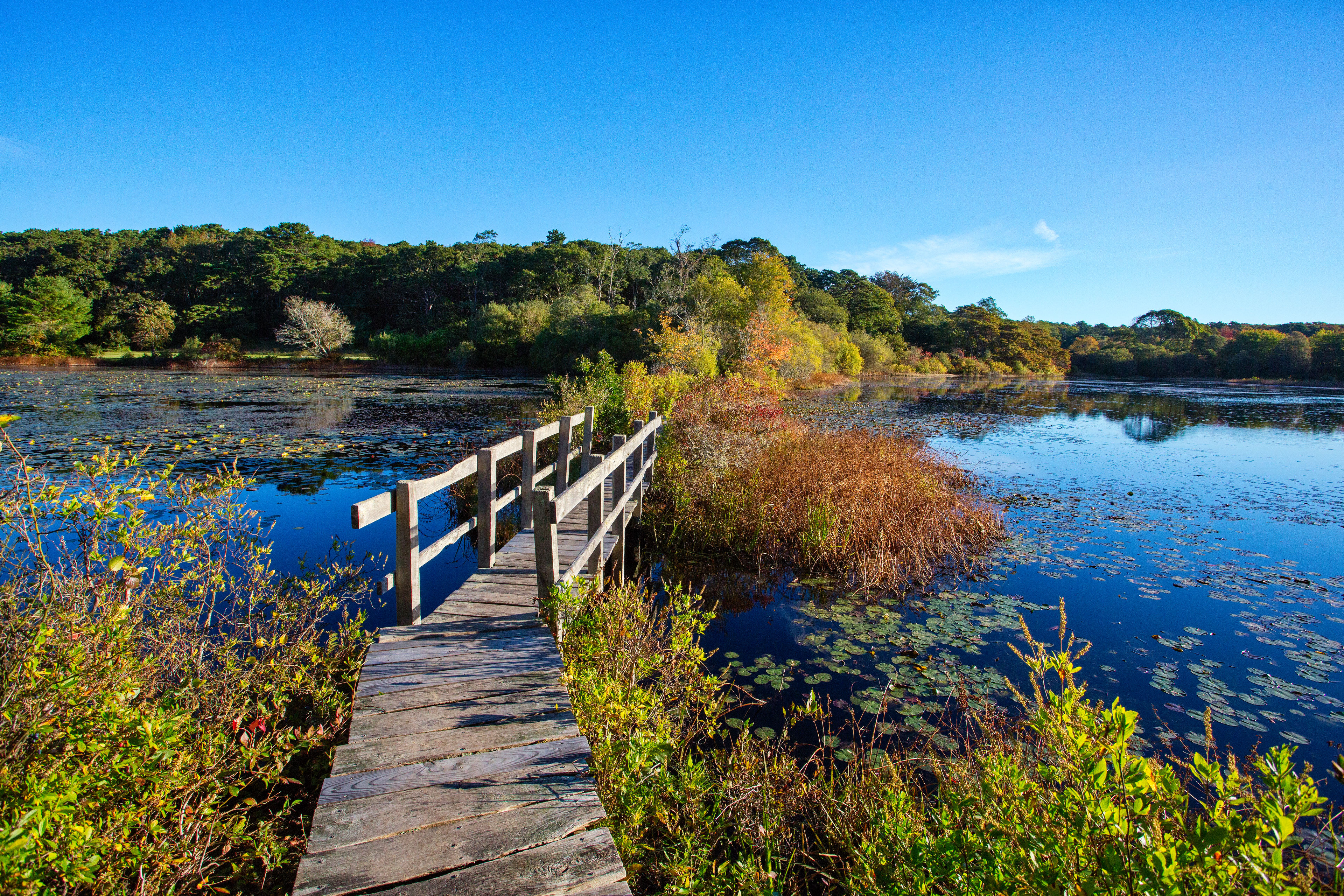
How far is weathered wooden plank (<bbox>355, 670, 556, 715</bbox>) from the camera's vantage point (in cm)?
289

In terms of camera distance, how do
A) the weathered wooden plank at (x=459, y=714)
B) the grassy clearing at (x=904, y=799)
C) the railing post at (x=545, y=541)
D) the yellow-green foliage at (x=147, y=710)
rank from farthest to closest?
the railing post at (x=545, y=541)
the weathered wooden plank at (x=459, y=714)
the yellow-green foliage at (x=147, y=710)
the grassy clearing at (x=904, y=799)

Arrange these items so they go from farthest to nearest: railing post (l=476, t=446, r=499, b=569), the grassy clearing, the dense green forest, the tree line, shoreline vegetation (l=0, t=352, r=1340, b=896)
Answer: the tree line, the dense green forest, railing post (l=476, t=446, r=499, b=569), shoreline vegetation (l=0, t=352, r=1340, b=896), the grassy clearing

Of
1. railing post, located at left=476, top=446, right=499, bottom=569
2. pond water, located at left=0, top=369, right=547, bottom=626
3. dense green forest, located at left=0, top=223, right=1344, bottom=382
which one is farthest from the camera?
dense green forest, located at left=0, top=223, right=1344, bottom=382

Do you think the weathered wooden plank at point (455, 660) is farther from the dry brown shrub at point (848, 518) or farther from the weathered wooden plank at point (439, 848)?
the dry brown shrub at point (848, 518)

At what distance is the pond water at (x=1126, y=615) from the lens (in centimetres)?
459

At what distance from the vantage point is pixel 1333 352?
54.0 metres

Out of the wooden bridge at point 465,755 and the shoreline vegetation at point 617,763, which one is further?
the wooden bridge at point 465,755

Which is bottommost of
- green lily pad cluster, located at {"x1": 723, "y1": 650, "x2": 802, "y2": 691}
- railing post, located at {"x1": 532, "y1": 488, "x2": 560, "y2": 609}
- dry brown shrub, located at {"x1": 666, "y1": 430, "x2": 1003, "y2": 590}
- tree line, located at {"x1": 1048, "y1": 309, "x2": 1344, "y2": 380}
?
green lily pad cluster, located at {"x1": 723, "y1": 650, "x2": 802, "y2": 691}

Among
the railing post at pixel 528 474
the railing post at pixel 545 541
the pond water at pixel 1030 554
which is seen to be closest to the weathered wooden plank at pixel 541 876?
the railing post at pixel 545 541

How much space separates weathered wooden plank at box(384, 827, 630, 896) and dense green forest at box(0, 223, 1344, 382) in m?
29.0

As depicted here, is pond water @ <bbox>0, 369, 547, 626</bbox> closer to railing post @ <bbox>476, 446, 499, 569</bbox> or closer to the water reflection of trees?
railing post @ <bbox>476, 446, 499, 569</bbox>

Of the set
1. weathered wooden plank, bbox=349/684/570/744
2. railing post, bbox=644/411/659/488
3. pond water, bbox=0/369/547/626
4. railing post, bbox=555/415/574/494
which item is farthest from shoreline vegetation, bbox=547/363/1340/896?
railing post, bbox=644/411/659/488

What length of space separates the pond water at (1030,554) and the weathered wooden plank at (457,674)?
1833 mm

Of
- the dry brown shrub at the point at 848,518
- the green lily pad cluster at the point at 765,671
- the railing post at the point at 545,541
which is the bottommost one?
the green lily pad cluster at the point at 765,671
